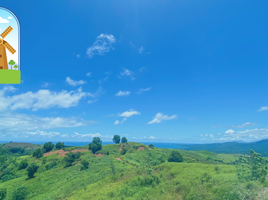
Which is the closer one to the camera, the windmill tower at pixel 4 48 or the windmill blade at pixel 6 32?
the windmill tower at pixel 4 48

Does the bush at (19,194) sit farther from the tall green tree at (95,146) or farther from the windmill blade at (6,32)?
the tall green tree at (95,146)

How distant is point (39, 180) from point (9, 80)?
53219 mm

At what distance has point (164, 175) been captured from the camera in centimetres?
3669

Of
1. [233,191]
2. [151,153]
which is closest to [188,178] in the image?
[233,191]

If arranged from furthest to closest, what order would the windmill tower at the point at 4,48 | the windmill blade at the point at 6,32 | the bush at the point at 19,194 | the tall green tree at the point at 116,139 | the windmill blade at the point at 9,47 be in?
the tall green tree at the point at 116,139 → the bush at the point at 19,194 → the windmill blade at the point at 9,47 → the windmill blade at the point at 6,32 → the windmill tower at the point at 4,48

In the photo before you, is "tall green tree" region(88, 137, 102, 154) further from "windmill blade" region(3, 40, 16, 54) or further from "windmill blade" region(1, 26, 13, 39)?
"windmill blade" region(1, 26, 13, 39)

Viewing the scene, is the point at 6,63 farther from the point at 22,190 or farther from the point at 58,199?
the point at 22,190

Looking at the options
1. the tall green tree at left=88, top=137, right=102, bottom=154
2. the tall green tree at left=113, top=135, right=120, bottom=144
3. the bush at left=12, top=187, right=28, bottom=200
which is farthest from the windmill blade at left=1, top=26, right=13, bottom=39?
the tall green tree at left=113, top=135, right=120, bottom=144

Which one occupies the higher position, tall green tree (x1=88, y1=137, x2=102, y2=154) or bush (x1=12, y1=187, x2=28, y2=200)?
tall green tree (x1=88, y1=137, x2=102, y2=154)

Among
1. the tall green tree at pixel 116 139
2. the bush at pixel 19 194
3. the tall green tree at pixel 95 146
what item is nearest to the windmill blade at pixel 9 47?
the bush at pixel 19 194

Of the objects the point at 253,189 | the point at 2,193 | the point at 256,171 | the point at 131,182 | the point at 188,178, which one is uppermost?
the point at 256,171

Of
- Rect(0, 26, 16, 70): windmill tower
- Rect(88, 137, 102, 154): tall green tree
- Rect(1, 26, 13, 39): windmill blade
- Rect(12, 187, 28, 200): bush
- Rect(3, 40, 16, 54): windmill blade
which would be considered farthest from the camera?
Rect(88, 137, 102, 154): tall green tree

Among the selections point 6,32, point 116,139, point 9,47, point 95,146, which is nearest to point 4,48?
point 9,47

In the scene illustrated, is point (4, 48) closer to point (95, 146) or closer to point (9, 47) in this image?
point (9, 47)
